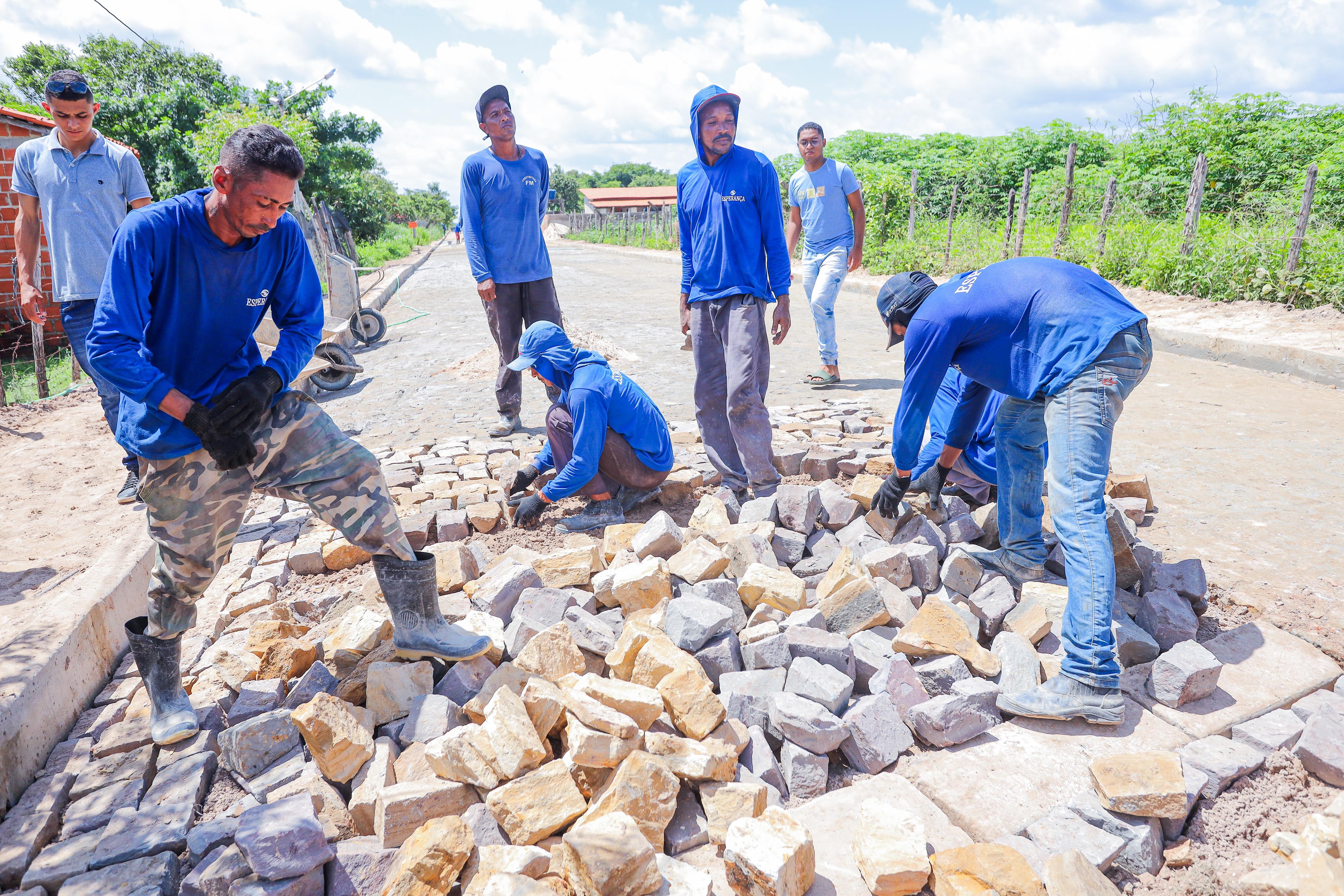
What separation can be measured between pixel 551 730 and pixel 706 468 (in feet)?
7.60

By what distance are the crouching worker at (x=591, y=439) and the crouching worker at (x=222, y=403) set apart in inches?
46.7

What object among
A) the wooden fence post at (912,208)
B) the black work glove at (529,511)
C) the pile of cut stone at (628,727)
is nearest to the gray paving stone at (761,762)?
the pile of cut stone at (628,727)

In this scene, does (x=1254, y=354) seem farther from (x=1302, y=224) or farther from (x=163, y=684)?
(x=163, y=684)

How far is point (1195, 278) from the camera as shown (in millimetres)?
9547

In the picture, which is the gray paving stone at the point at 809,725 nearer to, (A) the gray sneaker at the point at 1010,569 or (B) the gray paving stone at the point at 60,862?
(A) the gray sneaker at the point at 1010,569

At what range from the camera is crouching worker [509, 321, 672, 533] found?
11.9ft

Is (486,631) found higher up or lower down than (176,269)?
lower down

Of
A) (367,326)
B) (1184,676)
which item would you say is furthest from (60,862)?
(367,326)

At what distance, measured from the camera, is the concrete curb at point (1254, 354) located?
6914 millimetres

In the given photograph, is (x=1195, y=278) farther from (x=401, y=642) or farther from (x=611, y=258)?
(x=611, y=258)

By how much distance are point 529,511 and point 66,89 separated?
122 inches

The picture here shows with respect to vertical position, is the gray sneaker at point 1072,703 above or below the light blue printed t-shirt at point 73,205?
below

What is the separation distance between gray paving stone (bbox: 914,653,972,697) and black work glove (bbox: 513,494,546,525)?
2.04m

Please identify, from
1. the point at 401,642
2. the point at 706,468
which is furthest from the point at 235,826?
the point at 706,468
